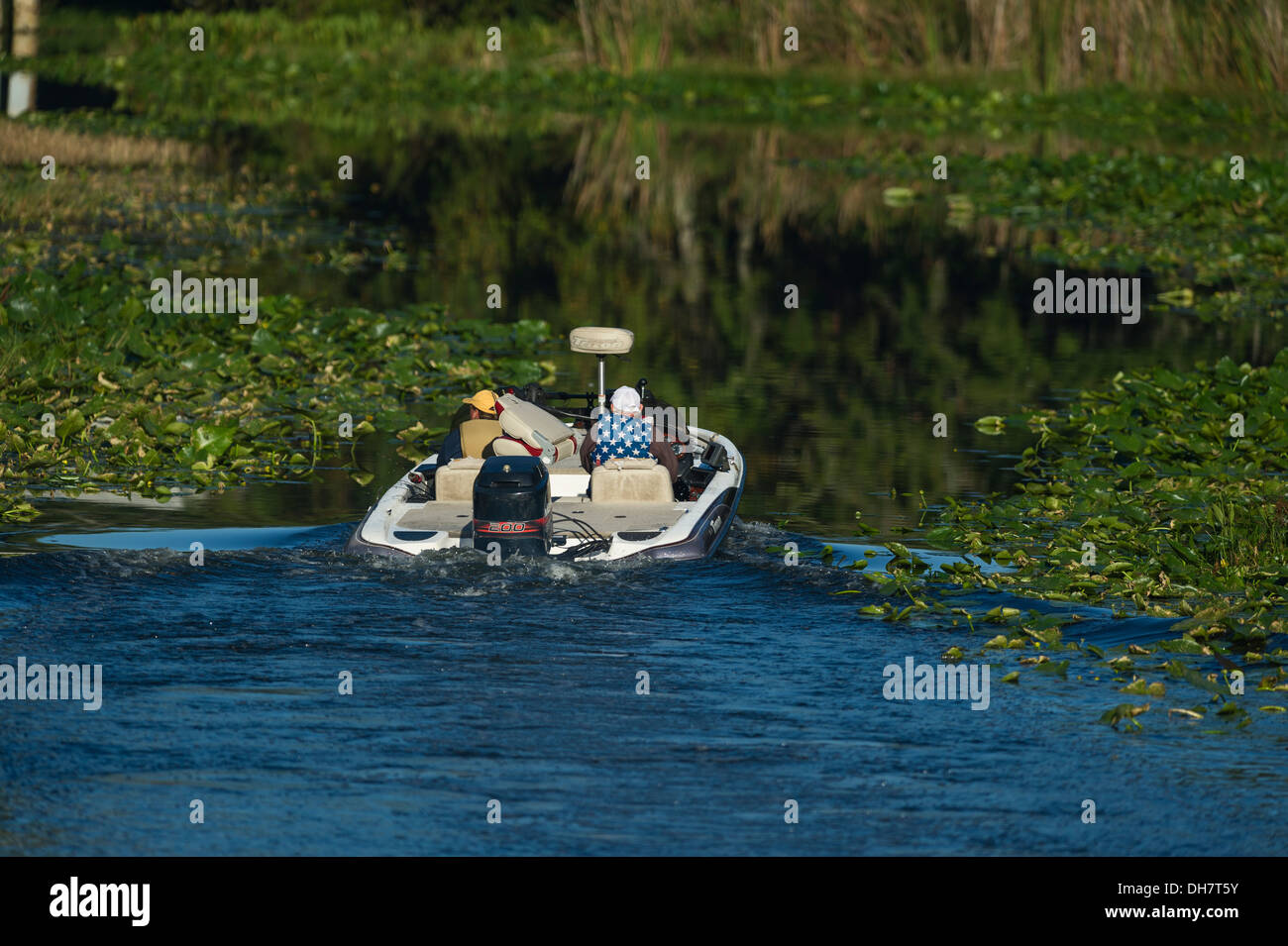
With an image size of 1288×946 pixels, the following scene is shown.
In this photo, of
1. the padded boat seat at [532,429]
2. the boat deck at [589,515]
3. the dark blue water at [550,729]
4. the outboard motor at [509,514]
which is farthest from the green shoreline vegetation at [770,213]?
the outboard motor at [509,514]

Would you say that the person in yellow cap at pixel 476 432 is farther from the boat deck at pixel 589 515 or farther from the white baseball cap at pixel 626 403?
the white baseball cap at pixel 626 403

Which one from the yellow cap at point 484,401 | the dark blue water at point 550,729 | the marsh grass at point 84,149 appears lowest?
the dark blue water at point 550,729

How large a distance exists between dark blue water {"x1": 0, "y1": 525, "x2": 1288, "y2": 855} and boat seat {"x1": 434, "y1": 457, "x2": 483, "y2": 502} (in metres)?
1.36

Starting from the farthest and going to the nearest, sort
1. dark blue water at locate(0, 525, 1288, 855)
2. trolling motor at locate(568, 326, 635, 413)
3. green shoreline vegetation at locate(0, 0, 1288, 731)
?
trolling motor at locate(568, 326, 635, 413) < green shoreline vegetation at locate(0, 0, 1288, 731) < dark blue water at locate(0, 525, 1288, 855)

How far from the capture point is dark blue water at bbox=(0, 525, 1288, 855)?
923 cm

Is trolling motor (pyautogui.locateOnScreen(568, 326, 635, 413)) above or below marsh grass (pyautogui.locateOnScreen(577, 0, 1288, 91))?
below

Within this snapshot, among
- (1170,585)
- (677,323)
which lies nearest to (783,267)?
(677,323)

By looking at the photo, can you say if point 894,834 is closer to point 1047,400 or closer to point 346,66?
point 1047,400

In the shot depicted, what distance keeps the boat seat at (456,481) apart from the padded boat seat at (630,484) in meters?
0.90

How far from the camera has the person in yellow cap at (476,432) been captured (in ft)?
48.6

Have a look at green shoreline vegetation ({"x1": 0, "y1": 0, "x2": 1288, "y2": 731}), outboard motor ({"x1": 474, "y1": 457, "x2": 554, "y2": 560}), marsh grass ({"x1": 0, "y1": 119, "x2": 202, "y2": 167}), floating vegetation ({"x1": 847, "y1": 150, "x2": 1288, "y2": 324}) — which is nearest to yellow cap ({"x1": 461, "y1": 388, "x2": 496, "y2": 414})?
outboard motor ({"x1": 474, "y1": 457, "x2": 554, "y2": 560})

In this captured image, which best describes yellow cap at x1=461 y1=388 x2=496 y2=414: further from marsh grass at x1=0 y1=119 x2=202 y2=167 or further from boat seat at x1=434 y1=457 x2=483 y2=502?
marsh grass at x1=0 y1=119 x2=202 y2=167

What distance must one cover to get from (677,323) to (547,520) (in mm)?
12600

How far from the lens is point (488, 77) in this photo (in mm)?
54406
